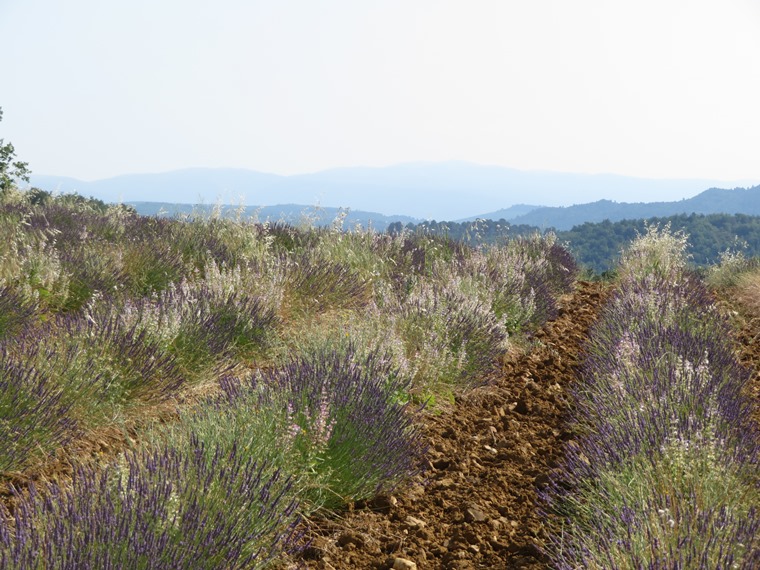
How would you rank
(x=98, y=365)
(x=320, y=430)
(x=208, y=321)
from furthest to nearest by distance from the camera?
(x=208, y=321)
(x=98, y=365)
(x=320, y=430)

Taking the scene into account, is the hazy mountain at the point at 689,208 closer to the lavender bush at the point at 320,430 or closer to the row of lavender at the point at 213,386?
the row of lavender at the point at 213,386

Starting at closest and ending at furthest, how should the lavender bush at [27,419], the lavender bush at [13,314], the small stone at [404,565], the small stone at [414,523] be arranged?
the small stone at [404,565], the small stone at [414,523], the lavender bush at [27,419], the lavender bush at [13,314]

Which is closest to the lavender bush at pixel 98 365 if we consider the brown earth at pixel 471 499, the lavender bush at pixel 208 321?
the lavender bush at pixel 208 321

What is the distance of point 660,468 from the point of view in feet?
10.2

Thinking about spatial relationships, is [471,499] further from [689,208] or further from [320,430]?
[689,208]

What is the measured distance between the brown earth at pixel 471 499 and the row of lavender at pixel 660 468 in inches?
8.1

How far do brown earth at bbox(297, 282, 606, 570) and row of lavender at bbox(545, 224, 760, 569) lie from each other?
21 cm

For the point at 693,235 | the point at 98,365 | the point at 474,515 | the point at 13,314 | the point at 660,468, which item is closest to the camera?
the point at 660,468

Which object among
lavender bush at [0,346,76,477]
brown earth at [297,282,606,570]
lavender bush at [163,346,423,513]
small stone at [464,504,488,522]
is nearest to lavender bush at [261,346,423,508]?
lavender bush at [163,346,423,513]

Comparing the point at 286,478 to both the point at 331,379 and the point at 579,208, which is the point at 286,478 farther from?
the point at 579,208

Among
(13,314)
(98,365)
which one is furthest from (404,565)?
(13,314)

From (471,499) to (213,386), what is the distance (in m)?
2.08

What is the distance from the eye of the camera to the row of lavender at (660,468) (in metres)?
2.48

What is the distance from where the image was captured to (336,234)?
11.1 m
